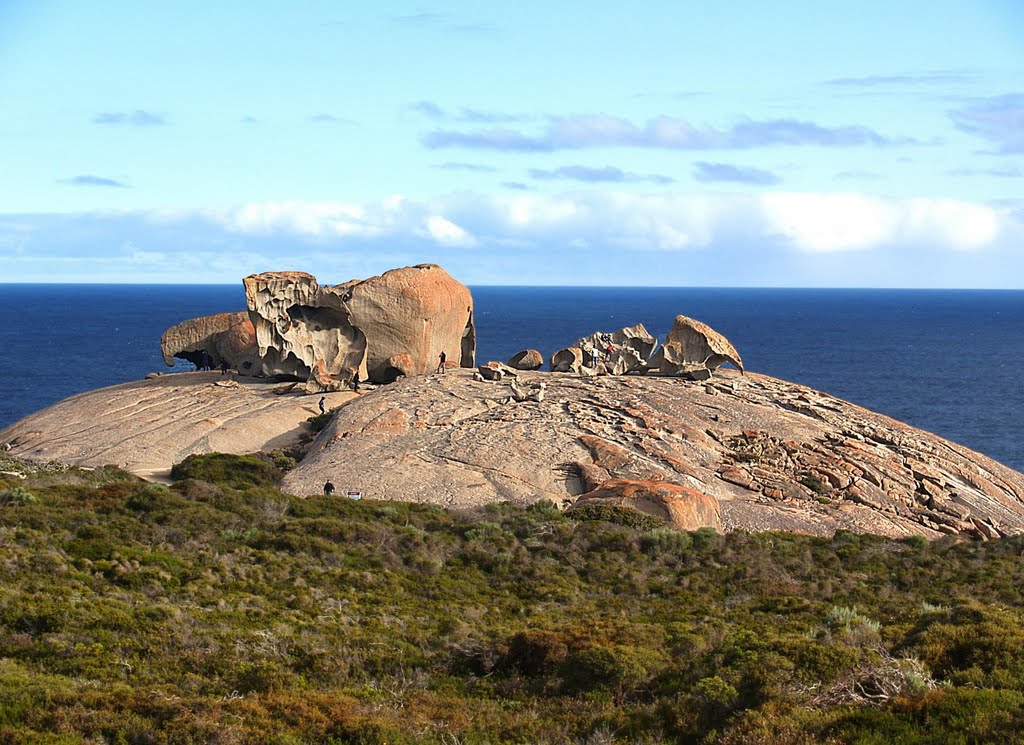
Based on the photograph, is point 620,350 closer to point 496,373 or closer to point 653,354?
point 653,354

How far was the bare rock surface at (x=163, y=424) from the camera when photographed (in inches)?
1513

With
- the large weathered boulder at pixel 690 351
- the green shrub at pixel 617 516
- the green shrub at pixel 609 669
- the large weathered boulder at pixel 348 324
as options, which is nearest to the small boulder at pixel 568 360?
the large weathered boulder at pixel 690 351

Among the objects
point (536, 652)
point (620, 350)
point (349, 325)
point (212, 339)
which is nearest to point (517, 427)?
point (620, 350)

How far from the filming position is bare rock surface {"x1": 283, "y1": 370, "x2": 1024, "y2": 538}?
32812mm

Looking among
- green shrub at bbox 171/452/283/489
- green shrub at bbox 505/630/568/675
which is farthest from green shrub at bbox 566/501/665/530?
green shrub at bbox 505/630/568/675

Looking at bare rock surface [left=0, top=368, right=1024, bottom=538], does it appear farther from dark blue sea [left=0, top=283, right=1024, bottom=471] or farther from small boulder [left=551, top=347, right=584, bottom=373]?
dark blue sea [left=0, top=283, right=1024, bottom=471]

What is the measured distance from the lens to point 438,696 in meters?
15.2

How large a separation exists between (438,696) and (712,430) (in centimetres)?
2390

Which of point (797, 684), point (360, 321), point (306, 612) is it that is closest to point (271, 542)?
point (306, 612)

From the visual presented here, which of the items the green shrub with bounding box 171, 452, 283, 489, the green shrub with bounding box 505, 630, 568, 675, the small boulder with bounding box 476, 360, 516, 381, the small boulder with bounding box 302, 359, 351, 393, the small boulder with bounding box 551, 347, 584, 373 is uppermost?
the small boulder with bounding box 551, 347, 584, 373

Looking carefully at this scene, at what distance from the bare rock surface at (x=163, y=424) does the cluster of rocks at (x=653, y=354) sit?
10.0 metres

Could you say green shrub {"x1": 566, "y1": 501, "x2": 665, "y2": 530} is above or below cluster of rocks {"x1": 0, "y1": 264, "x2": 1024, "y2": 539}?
below

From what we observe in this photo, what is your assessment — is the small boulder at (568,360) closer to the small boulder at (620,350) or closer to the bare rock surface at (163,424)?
the small boulder at (620,350)

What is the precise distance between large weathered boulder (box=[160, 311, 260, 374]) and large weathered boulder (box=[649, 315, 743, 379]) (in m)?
19.1
